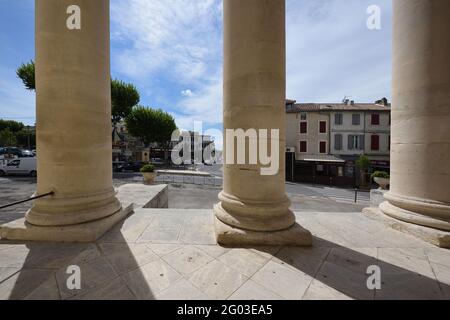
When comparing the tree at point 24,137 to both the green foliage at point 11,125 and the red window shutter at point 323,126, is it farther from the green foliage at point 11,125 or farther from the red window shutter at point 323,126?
the red window shutter at point 323,126

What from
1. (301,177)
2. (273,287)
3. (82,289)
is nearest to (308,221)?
(273,287)

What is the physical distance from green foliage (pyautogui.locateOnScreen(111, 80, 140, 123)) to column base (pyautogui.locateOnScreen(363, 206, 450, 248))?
34.0 meters

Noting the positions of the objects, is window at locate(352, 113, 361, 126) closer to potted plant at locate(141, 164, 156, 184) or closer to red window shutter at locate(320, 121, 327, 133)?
red window shutter at locate(320, 121, 327, 133)

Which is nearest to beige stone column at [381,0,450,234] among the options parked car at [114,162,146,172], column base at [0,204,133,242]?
column base at [0,204,133,242]

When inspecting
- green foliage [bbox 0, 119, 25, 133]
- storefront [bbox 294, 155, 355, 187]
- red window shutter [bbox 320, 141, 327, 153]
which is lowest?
storefront [bbox 294, 155, 355, 187]

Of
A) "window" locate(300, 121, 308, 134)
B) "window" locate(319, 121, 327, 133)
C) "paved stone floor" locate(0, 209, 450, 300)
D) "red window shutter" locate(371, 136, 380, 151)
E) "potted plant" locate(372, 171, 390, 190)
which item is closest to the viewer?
"paved stone floor" locate(0, 209, 450, 300)

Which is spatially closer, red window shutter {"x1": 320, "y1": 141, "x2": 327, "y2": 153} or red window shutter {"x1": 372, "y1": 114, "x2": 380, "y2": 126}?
red window shutter {"x1": 372, "y1": 114, "x2": 380, "y2": 126}

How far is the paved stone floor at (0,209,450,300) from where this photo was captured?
8.38 feet

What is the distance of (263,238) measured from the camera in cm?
371

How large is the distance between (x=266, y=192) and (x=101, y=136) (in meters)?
3.83

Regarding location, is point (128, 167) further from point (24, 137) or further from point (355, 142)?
point (24, 137)

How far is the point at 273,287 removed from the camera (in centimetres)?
265

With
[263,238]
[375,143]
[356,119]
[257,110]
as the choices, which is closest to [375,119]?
[356,119]

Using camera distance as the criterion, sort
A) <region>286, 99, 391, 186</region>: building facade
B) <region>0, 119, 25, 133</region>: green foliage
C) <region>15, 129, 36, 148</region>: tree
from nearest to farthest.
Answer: <region>286, 99, 391, 186</region>: building facade < <region>15, 129, 36, 148</region>: tree < <region>0, 119, 25, 133</region>: green foliage
